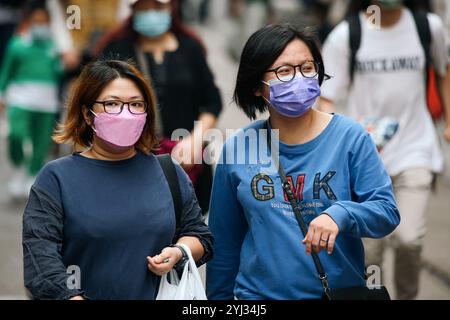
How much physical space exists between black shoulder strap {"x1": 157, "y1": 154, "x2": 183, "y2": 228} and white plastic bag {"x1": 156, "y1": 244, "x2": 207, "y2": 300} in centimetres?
16

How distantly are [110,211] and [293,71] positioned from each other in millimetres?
940

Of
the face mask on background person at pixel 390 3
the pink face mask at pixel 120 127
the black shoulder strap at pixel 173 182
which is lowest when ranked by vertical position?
the black shoulder strap at pixel 173 182

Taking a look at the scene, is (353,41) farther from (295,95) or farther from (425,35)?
(295,95)

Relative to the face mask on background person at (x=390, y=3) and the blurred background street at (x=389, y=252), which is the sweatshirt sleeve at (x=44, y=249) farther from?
the face mask on background person at (x=390, y=3)

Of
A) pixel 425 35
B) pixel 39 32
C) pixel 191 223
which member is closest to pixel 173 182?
pixel 191 223

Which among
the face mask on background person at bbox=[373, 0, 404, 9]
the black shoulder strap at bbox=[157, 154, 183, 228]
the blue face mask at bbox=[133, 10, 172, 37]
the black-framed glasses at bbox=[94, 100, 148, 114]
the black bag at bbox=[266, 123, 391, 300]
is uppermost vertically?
the face mask on background person at bbox=[373, 0, 404, 9]

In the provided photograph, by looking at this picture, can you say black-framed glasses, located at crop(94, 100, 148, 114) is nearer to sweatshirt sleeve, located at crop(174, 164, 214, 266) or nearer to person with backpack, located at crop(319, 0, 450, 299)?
sweatshirt sleeve, located at crop(174, 164, 214, 266)

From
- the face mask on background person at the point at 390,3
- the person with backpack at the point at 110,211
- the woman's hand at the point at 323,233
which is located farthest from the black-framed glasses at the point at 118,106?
the face mask on background person at the point at 390,3

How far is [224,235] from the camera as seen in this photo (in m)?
4.26

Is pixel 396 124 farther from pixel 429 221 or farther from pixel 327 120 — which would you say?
pixel 429 221

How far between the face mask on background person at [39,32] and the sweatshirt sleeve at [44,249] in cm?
688

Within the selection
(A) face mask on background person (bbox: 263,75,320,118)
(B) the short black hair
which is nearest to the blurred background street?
(B) the short black hair

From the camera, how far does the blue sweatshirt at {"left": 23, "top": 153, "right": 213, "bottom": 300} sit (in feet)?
11.8

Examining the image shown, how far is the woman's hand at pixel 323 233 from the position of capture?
12.0 feet
